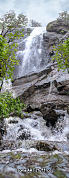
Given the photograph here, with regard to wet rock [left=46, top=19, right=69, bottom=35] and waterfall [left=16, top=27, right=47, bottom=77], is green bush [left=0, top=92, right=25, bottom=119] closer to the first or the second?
waterfall [left=16, top=27, right=47, bottom=77]

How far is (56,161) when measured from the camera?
788 cm

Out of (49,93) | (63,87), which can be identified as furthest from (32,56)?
(63,87)

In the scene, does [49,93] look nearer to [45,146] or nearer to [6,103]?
[6,103]

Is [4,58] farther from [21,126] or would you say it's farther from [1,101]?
[21,126]

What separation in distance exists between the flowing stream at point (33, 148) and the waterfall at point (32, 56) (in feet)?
49.3

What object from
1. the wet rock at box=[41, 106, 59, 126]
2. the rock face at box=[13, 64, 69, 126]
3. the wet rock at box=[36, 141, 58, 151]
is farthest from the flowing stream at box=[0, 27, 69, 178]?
the rock face at box=[13, 64, 69, 126]

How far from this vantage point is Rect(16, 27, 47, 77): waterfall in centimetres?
3702

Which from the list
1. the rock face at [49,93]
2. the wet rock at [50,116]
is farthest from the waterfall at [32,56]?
the wet rock at [50,116]

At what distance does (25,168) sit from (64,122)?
9.26 meters

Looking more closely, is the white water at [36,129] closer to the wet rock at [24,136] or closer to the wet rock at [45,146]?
the wet rock at [24,136]

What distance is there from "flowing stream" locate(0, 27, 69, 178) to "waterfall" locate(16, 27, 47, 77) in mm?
15014

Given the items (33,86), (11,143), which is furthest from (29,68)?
(11,143)

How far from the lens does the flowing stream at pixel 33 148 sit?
6.54 meters

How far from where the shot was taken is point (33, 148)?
34.9ft
